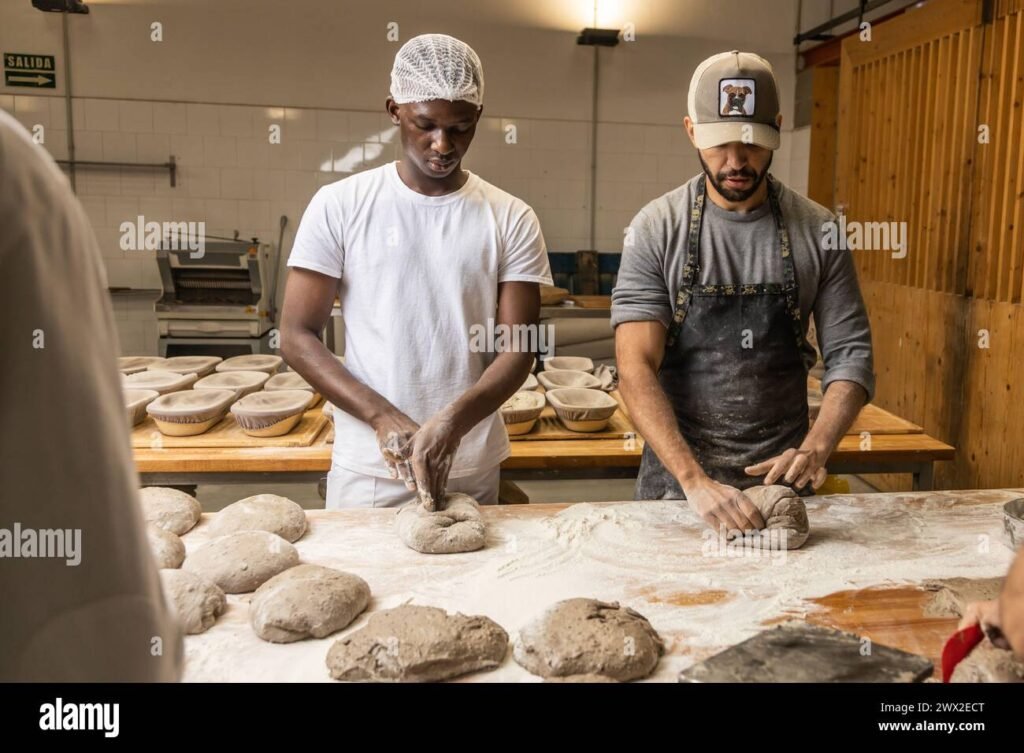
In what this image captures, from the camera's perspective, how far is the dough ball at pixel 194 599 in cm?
138

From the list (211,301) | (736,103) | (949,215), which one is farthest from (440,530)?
(211,301)

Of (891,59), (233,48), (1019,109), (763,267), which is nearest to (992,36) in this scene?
(1019,109)

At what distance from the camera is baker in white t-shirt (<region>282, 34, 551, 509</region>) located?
1.95 m

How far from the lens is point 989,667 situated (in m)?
1.25

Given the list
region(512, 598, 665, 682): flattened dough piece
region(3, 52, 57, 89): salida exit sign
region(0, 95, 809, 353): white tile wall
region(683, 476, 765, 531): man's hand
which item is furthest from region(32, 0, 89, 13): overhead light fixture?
region(512, 598, 665, 682): flattened dough piece

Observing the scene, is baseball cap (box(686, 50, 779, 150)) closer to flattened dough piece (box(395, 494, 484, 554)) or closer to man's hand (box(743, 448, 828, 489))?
man's hand (box(743, 448, 828, 489))

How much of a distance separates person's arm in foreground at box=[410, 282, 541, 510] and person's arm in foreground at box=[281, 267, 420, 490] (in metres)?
0.05

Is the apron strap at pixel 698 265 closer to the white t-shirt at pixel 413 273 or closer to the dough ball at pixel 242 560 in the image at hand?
the white t-shirt at pixel 413 273

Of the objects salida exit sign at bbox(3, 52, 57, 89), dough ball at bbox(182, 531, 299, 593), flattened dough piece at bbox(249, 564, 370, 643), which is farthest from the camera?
salida exit sign at bbox(3, 52, 57, 89)

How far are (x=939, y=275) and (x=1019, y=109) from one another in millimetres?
933

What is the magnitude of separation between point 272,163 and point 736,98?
5610 mm

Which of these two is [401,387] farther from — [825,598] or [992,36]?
[992,36]

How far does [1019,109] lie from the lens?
3.87 meters

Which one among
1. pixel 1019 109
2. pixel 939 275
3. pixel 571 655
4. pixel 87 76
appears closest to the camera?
pixel 571 655
